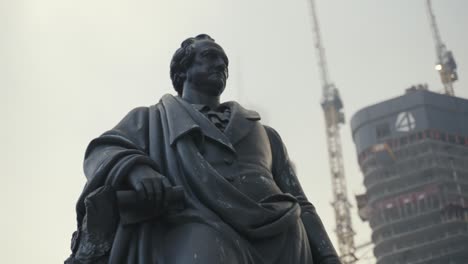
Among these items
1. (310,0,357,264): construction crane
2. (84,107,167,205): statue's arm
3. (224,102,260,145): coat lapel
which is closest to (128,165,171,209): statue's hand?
(84,107,167,205): statue's arm

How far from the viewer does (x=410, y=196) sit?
104 metres

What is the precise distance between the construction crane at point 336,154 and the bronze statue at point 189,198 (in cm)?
8477

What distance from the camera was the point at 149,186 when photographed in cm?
649

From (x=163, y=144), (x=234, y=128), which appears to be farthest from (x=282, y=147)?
(x=163, y=144)

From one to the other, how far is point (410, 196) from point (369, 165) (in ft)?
25.3

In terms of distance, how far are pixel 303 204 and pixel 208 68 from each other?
1.60 meters

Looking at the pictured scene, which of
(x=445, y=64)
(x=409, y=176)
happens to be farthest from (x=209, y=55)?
(x=445, y=64)

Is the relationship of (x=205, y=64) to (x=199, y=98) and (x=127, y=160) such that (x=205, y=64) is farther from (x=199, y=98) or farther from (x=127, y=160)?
(x=127, y=160)

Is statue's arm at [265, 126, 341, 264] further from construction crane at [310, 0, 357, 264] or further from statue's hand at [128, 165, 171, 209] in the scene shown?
construction crane at [310, 0, 357, 264]

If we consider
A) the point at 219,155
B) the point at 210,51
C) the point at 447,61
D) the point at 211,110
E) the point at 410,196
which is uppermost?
the point at 447,61

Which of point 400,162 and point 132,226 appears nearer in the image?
point 132,226

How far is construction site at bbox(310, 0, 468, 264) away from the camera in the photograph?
325ft

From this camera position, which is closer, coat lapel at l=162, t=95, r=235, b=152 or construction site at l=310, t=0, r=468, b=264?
coat lapel at l=162, t=95, r=235, b=152

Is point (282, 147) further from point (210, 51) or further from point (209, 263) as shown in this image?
point (209, 263)
